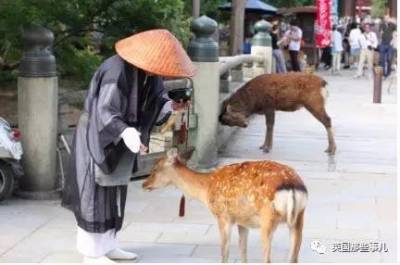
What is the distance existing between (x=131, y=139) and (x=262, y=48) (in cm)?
1278

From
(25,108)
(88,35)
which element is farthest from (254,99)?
(25,108)

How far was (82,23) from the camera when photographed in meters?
9.25

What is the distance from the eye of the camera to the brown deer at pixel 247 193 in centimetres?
521

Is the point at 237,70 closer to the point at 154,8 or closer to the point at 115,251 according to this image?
the point at 154,8

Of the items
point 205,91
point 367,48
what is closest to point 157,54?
point 205,91

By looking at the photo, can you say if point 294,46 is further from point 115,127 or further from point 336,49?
point 115,127

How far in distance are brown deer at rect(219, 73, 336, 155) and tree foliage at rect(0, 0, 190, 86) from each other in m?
1.76

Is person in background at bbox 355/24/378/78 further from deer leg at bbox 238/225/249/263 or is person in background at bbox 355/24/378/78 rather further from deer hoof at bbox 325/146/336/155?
deer leg at bbox 238/225/249/263

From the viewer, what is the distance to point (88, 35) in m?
9.77

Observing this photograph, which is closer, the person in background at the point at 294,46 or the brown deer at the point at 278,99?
the brown deer at the point at 278,99

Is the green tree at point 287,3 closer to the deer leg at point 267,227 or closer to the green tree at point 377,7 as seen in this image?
the green tree at point 377,7

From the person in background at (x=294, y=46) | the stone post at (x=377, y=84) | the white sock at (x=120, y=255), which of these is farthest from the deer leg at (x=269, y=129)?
the person in background at (x=294, y=46)

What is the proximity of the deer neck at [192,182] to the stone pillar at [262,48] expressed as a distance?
1195 cm

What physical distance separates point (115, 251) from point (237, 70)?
1035 centimetres
